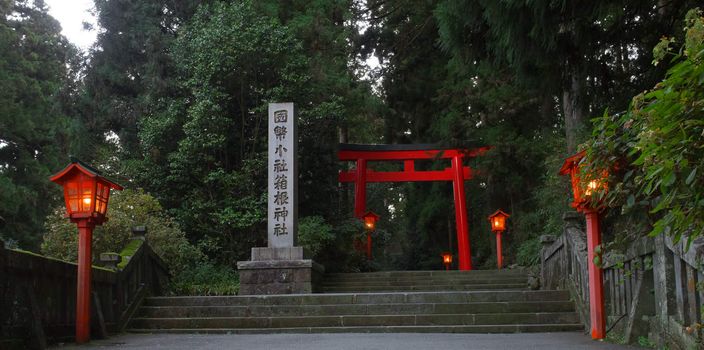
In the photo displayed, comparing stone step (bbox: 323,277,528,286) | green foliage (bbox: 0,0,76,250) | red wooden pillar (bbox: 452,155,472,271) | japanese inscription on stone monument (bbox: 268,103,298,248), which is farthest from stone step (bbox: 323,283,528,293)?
green foliage (bbox: 0,0,76,250)

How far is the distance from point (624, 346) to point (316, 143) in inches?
478

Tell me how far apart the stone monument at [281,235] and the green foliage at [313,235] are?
4.48 feet

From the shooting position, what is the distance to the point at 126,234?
1253cm

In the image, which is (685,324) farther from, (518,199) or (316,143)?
(518,199)

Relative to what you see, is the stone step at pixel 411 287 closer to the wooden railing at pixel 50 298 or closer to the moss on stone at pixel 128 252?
the moss on stone at pixel 128 252

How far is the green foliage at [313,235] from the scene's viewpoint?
15.7 m

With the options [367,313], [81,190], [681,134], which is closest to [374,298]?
[367,313]

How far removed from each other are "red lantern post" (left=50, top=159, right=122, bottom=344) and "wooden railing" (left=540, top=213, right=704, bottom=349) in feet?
18.1

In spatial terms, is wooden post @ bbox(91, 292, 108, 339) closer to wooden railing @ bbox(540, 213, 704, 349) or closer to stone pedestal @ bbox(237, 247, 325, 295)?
stone pedestal @ bbox(237, 247, 325, 295)

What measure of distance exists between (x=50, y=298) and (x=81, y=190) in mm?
1301

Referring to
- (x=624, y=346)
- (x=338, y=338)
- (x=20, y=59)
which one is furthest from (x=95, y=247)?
(x=20, y=59)

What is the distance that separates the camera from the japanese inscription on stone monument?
1359cm

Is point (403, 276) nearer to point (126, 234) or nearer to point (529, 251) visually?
point (529, 251)

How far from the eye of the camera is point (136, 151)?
723 inches
